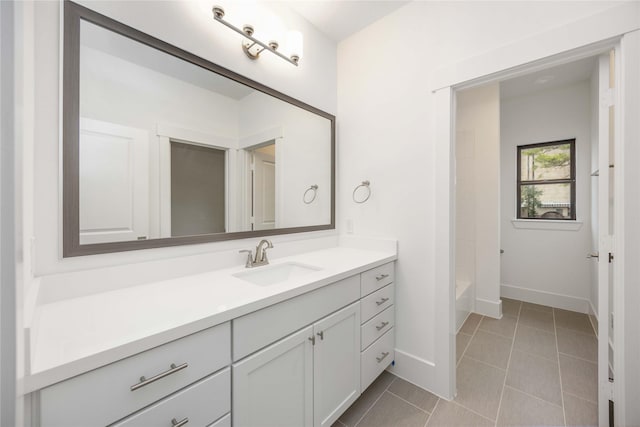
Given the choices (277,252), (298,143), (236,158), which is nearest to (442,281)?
(277,252)

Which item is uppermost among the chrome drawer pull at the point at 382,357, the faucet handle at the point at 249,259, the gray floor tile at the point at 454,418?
the faucet handle at the point at 249,259

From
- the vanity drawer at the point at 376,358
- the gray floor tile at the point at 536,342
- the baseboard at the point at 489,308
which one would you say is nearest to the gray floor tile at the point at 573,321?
the gray floor tile at the point at 536,342

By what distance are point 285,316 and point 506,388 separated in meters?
1.67

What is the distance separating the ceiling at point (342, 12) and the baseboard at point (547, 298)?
11.1ft

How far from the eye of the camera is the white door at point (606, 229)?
1215mm

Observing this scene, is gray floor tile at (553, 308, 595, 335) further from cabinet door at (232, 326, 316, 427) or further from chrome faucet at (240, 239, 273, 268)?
chrome faucet at (240, 239, 273, 268)

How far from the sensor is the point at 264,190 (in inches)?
66.2

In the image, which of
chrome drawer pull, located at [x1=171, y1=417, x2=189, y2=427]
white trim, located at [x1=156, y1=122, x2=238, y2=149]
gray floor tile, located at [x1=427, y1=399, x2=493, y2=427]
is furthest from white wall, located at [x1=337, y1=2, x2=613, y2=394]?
chrome drawer pull, located at [x1=171, y1=417, x2=189, y2=427]

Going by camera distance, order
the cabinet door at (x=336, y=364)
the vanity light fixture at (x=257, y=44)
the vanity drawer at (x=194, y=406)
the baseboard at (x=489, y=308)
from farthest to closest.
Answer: the baseboard at (x=489, y=308) < the vanity light fixture at (x=257, y=44) < the cabinet door at (x=336, y=364) < the vanity drawer at (x=194, y=406)

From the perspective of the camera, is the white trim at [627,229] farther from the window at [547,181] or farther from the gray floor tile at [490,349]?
the window at [547,181]

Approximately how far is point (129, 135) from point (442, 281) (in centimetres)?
187

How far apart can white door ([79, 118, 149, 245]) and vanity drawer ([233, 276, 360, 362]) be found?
0.67 meters

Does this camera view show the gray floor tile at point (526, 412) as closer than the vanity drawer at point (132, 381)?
No

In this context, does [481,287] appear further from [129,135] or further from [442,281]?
[129,135]
